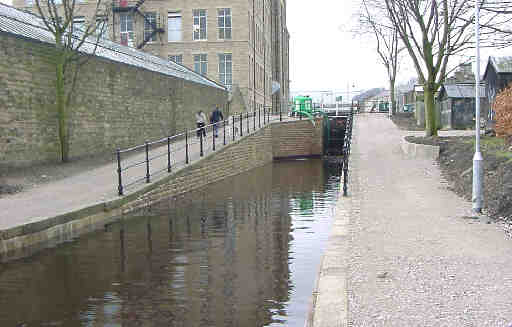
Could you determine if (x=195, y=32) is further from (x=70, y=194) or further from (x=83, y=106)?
(x=70, y=194)

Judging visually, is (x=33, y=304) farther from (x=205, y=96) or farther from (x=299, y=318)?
(x=205, y=96)

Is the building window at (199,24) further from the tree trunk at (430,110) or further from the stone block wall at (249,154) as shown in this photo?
the tree trunk at (430,110)

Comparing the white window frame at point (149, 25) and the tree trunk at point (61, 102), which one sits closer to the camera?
the tree trunk at point (61, 102)

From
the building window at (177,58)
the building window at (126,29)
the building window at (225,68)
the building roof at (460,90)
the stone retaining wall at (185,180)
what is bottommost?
the stone retaining wall at (185,180)

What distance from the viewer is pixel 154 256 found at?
8.72m

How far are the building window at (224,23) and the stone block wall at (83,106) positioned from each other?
19590mm

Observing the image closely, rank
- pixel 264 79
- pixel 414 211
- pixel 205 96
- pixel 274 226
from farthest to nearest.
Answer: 1. pixel 264 79
2. pixel 205 96
3. pixel 274 226
4. pixel 414 211

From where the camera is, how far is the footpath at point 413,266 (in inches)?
186

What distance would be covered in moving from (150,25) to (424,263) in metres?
43.2

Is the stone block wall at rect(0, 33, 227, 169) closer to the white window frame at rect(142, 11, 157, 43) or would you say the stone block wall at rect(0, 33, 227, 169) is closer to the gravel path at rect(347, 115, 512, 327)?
the gravel path at rect(347, 115, 512, 327)

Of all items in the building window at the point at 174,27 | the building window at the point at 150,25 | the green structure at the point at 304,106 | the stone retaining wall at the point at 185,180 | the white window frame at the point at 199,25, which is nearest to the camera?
the stone retaining wall at the point at 185,180

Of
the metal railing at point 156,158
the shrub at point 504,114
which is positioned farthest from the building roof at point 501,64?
the metal railing at point 156,158

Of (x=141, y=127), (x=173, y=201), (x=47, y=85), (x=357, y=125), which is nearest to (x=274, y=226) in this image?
(x=173, y=201)

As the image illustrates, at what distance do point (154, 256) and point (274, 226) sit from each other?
3207 mm
